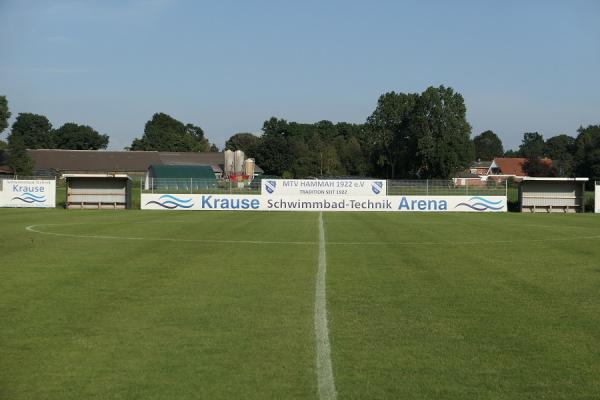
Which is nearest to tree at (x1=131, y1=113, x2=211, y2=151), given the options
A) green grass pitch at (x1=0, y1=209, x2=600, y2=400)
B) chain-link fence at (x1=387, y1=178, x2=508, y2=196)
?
chain-link fence at (x1=387, y1=178, x2=508, y2=196)

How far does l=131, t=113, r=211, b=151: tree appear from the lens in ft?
554

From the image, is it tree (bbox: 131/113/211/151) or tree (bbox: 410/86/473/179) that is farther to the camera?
tree (bbox: 131/113/211/151)

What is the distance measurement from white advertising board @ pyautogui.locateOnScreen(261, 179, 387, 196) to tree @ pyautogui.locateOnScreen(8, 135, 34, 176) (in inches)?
2201

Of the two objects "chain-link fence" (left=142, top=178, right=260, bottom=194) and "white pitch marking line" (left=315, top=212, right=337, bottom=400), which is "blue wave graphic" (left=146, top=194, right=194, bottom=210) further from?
"white pitch marking line" (left=315, top=212, right=337, bottom=400)

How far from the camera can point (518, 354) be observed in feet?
25.4

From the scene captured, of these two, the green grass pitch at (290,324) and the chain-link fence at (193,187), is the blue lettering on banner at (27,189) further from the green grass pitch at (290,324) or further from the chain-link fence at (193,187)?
the green grass pitch at (290,324)

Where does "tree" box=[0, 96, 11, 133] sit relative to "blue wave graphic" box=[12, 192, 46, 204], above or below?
above

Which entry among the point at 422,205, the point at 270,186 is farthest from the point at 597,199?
the point at 270,186

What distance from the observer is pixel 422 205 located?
2023 inches

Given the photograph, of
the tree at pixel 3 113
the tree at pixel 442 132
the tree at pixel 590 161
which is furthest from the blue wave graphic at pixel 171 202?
the tree at pixel 3 113

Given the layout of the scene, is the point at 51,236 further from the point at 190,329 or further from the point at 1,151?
the point at 1,151

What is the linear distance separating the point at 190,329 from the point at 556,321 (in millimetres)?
4655

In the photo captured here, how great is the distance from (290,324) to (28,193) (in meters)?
46.2

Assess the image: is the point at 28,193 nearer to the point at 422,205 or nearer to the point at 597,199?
the point at 422,205
